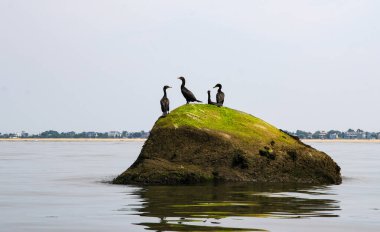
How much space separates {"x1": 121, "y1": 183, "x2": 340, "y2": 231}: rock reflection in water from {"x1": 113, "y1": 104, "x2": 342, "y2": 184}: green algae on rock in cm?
A: 102

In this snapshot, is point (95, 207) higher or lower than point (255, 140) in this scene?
lower

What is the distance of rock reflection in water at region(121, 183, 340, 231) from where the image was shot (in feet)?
52.5

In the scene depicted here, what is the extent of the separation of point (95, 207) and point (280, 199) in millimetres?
5968

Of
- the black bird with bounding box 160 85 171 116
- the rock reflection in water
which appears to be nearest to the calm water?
the rock reflection in water

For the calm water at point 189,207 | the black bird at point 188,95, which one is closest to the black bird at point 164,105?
the black bird at point 188,95

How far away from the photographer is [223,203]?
2023 centimetres

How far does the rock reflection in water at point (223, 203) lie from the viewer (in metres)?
16.0

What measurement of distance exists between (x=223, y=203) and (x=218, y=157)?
7.31 m

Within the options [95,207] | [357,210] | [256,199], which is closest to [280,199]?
[256,199]

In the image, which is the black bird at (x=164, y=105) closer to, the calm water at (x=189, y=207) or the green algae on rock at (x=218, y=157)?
the green algae on rock at (x=218, y=157)

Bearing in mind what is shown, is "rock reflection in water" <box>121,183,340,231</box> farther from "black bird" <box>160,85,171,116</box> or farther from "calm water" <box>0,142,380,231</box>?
"black bird" <box>160,85,171,116</box>

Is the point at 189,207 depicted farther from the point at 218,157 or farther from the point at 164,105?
the point at 164,105

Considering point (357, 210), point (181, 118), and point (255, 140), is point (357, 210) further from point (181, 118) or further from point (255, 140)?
point (181, 118)

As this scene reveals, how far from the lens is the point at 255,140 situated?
28234 mm
